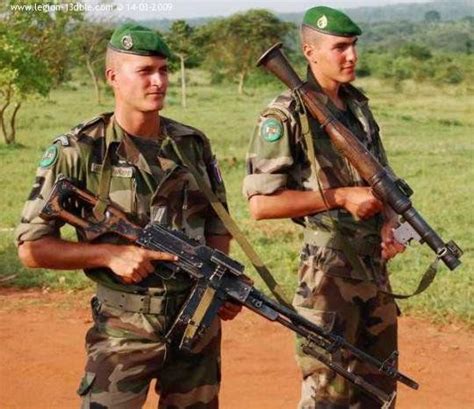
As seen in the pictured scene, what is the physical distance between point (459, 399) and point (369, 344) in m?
1.67

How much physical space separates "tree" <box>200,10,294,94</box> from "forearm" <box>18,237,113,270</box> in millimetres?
34963

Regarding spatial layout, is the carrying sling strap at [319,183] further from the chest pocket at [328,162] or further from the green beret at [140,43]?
the green beret at [140,43]

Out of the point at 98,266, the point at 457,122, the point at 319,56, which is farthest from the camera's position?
the point at 457,122

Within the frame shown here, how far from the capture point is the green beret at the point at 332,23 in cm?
364

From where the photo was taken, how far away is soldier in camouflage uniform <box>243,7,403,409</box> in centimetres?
363

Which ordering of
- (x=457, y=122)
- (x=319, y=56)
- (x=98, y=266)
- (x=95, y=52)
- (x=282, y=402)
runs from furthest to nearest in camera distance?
(x=95, y=52) < (x=457, y=122) < (x=282, y=402) < (x=319, y=56) < (x=98, y=266)

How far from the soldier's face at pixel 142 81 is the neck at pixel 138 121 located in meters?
0.03

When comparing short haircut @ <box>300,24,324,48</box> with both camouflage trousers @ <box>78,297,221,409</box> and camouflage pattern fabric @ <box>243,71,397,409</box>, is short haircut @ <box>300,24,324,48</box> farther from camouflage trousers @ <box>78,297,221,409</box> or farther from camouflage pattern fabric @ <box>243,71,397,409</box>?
camouflage trousers @ <box>78,297,221,409</box>

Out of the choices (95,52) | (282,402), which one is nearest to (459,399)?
(282,402)

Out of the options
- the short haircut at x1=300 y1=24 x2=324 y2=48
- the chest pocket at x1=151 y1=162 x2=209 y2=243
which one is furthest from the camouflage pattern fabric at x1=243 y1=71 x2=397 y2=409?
the chest pocket at x1=151 y1=162 x2=209 y2=243

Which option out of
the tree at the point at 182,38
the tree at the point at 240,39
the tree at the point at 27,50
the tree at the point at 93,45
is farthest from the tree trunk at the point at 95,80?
the tree at the point at 182,38

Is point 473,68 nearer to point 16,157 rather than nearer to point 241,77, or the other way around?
point 241,77

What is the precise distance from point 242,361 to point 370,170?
2.50 m

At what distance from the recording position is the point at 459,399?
17.1 ft
